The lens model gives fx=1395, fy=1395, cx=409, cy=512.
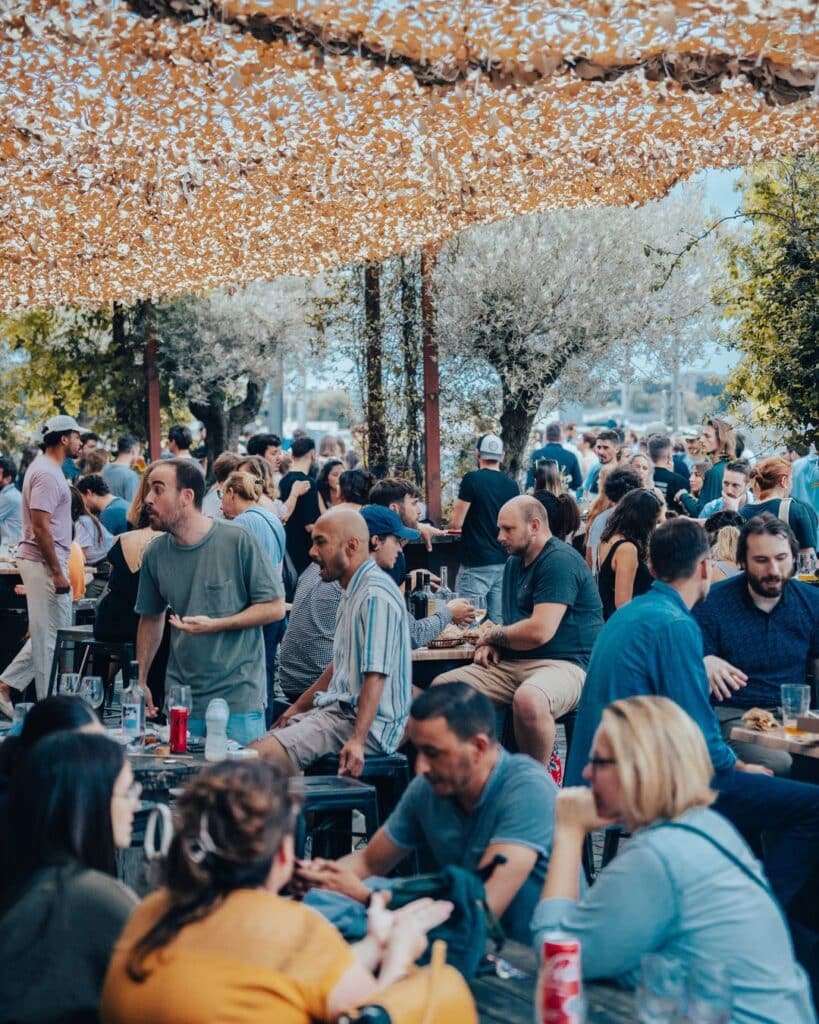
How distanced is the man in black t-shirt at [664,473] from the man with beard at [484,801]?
27.6 ft

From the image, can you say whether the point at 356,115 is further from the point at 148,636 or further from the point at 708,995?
the point at 708,995

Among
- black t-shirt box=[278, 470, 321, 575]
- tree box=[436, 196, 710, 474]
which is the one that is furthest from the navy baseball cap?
tree box=[436, 196, 710, 474]

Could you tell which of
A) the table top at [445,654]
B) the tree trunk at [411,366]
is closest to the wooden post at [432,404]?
the tree trunk at [411,366]

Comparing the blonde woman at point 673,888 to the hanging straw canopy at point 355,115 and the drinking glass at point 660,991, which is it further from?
the hanging straw canopy at point 355,115

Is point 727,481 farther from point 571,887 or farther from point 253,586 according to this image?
point 571,887

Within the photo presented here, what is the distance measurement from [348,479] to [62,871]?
20.8 ft

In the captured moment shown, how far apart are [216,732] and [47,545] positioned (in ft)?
14.2

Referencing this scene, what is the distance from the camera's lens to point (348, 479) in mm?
9102

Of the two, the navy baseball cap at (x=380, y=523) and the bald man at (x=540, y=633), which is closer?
the navy baseball cap at (x=380, y=523)

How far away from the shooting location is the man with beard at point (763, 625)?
5.79m

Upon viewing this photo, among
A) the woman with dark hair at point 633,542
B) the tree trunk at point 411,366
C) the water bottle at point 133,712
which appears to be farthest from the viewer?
the tree trunk at point 411,366

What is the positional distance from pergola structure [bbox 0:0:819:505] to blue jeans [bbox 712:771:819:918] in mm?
3058

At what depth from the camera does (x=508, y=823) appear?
347cm

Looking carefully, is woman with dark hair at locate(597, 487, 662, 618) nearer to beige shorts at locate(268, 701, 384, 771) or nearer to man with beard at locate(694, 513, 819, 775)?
man with beard at locate(694, 513, 819, 775)
